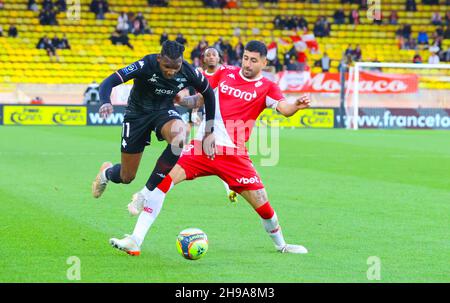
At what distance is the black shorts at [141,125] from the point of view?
9.98 metres

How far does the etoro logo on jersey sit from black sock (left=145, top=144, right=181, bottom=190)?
1.00m

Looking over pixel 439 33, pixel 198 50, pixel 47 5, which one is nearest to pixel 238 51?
pixel 198 50

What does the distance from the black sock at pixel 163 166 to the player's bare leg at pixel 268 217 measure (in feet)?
3.21

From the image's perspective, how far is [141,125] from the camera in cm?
1005

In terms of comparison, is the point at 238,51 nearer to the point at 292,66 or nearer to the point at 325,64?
the point at 292,66

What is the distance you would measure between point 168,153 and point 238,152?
1097 millimetres

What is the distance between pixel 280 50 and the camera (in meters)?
40.4

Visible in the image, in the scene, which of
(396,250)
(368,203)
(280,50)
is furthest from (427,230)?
(280,50)

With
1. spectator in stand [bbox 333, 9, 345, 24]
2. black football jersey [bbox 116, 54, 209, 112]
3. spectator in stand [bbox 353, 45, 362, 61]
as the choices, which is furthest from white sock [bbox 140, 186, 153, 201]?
spectator in stand [bbox 333, 9, 345, 24]

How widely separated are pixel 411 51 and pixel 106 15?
44.7ft

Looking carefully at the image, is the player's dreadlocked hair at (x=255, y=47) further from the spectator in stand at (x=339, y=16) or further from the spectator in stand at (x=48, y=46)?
the spectator in stand at (x=339, y=16)

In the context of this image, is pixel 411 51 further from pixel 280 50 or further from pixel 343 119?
pixel 343 119

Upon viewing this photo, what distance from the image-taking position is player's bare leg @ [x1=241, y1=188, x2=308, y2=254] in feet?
28.9
